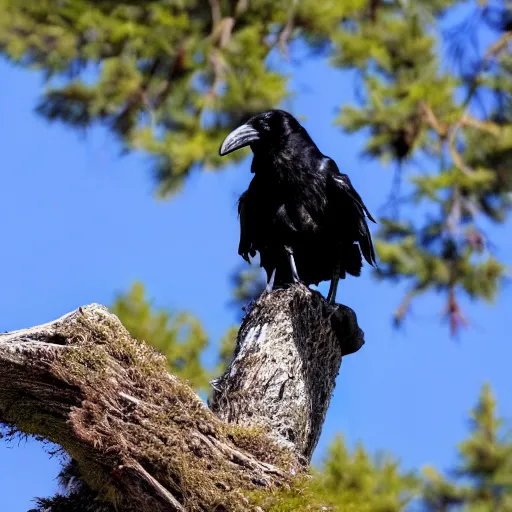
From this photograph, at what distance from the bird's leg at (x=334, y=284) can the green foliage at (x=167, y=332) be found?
1375mm

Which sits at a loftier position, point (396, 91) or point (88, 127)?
point (396, 91)

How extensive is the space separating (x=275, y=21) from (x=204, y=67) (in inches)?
32.4

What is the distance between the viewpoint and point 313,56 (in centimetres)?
648

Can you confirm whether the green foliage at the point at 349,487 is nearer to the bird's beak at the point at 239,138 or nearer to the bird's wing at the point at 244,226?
the bird's wing at the point at 244,226

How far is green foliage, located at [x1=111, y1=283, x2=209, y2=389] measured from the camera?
5535 millimetres

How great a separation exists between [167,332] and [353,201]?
2054 millimetres

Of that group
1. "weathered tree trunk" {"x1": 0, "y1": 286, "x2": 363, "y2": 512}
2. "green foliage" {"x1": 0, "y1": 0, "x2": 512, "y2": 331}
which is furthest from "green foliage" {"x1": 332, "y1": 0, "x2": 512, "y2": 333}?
"weathered tree trunk" {"x1": 0, "y1": 286, "x2": 363, "y2": 512}

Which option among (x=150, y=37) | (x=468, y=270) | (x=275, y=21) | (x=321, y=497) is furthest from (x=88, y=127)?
(x=321, y=497)

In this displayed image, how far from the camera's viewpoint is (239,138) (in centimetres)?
432

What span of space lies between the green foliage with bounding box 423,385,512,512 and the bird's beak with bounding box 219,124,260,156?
4.11 metres

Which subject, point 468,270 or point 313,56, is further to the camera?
point 313,56

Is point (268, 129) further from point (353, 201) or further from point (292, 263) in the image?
point (292, 263)

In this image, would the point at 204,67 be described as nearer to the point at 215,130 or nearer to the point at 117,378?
the point at 215,130

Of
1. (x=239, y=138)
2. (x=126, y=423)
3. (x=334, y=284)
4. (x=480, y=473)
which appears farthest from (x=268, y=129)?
(x=480, y=473)
